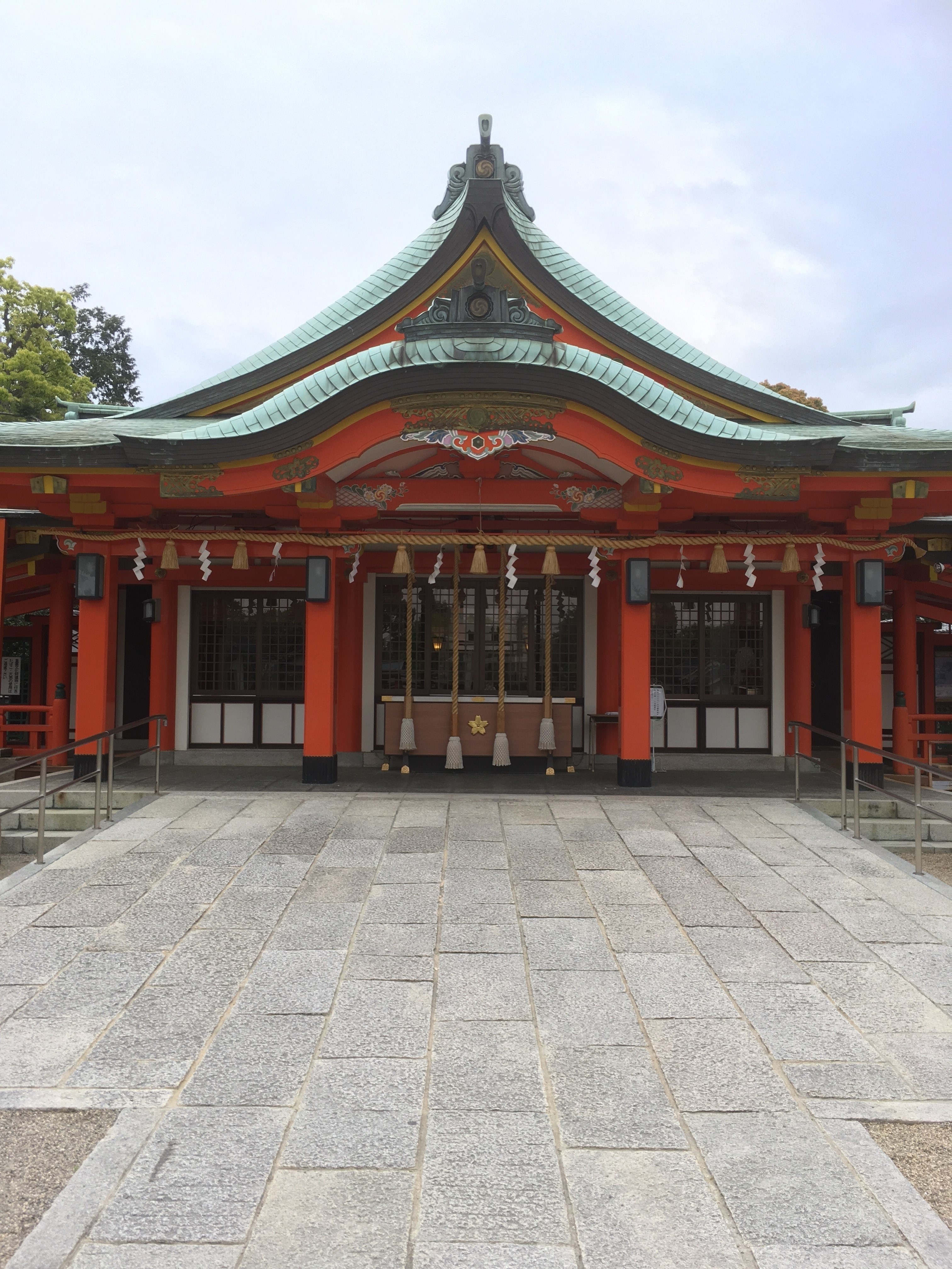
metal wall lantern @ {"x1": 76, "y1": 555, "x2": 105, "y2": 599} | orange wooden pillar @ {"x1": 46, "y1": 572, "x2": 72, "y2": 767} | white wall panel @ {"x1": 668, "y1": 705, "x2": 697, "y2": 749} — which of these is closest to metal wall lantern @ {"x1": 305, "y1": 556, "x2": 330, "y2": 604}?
metal wall lantern @ {"x1": 76, "y1": 555, "x2": 105, "y2": 599}

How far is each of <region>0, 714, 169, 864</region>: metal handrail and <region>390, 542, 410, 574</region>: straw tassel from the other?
2893 millimetres

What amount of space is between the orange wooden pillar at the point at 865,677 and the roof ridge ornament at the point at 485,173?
6088 millimetres

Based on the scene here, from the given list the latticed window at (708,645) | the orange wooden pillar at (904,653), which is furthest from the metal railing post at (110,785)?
the orange wooden pillar at (904,653)

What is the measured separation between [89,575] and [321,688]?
2.80 meters

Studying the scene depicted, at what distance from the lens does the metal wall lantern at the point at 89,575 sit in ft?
28.9

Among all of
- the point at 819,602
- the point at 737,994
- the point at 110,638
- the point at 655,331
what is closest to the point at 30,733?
the point at 110,638

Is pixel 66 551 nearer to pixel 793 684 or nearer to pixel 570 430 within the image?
pixel 570 430

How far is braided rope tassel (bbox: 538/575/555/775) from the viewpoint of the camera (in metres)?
9.88

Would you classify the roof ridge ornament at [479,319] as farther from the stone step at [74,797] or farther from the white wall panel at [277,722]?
the stone step at [74,797]

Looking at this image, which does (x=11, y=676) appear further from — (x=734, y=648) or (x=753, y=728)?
(x=753, y=728)

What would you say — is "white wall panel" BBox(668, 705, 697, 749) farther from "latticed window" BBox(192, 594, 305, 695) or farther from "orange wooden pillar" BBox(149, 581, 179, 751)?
"orange wooden pillar" BBox(149, 581, 179, 751)

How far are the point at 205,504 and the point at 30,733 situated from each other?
557cm

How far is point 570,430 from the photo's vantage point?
7.96 m

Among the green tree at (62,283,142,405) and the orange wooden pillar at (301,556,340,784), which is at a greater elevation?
the green tree at (62,283,142,405)
